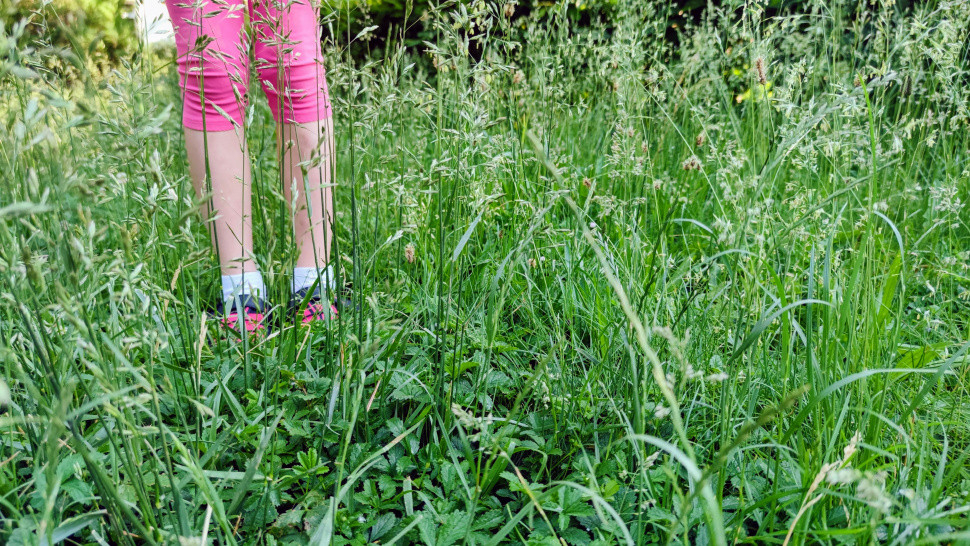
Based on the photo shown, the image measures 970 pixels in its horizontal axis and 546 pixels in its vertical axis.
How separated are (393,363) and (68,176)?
75cm

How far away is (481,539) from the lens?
3.42 ft

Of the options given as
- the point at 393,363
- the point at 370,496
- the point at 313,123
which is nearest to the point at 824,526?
the point at 370,496

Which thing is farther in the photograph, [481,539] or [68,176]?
[481,539]

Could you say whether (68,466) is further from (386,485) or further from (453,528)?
(453,528)

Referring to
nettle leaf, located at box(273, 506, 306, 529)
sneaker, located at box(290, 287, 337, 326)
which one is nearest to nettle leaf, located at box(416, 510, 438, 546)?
nettle leaf, located at box(273, 506, 306, 529)

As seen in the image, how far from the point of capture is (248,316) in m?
1.53

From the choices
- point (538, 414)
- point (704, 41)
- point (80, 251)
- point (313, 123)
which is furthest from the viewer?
point (704, 41)

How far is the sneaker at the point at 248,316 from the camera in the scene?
1258 mm

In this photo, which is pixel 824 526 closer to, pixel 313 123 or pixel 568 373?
pixel 568 373

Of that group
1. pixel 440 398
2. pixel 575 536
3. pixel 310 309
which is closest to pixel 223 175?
pixel 310 309

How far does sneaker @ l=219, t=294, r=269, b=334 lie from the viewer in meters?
1.26

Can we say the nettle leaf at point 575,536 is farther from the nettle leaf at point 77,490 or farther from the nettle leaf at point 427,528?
the nettle leaf at point 77,490

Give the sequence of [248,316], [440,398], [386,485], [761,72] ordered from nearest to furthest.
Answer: [386,485]
[440,398]
[761,72]
[248,316]

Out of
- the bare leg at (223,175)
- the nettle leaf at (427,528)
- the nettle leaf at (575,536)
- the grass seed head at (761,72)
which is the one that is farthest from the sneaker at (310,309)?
the grass seed head at (761,72)
